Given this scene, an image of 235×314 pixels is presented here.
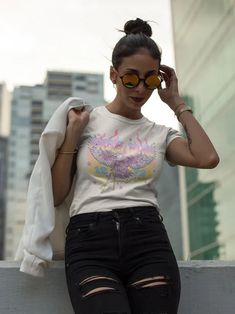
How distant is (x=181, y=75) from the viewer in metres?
20.9

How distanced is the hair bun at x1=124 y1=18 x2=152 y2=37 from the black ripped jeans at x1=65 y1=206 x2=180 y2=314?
3.00ft

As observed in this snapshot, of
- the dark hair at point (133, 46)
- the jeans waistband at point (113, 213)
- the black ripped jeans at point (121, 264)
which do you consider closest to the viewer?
the black ripped jeans at point (121, 264)

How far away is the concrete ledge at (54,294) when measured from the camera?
229 cm

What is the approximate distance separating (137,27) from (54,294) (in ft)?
4.52

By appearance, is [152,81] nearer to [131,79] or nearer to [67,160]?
[131,79]

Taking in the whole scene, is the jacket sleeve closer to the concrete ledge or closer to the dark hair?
the concrete ledge

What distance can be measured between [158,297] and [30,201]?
2.40 ft

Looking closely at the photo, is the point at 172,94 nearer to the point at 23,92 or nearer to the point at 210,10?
the point at 210,10

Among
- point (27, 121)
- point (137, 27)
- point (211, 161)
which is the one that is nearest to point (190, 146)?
point (211, 161)

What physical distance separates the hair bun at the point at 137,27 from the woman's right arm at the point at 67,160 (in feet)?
1.68

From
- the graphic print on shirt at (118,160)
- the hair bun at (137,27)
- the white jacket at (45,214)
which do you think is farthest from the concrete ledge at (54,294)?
the hair bun at (137,27)

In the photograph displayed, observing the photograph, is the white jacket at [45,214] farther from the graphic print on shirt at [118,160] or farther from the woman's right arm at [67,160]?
the graphic print on shirt at [118,160]

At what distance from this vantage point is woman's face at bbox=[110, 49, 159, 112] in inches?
88.7

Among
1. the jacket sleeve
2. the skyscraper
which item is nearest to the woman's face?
the jacket sleeve
